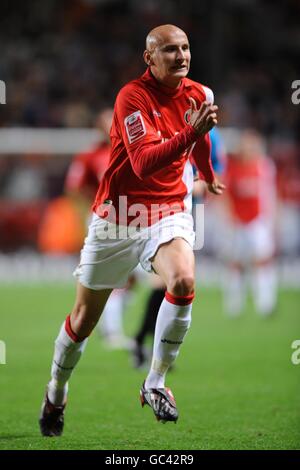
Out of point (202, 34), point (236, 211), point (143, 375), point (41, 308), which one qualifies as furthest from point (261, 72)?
point (143, 375)

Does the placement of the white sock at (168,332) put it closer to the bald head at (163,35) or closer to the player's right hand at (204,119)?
the player's right hand at (204,119)

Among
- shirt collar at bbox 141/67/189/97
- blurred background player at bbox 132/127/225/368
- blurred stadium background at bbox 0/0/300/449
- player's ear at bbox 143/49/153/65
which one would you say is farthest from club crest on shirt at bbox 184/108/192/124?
blurred stadium background at bbox 0/0/300/449

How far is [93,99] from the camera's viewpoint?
19750 millimetres

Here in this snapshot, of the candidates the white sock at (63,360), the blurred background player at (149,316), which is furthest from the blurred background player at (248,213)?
the white sock at (63,360)

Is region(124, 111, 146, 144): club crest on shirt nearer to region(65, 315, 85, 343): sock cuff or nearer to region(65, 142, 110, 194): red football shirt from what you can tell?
region(65, 315, 85, 343): sock cuff

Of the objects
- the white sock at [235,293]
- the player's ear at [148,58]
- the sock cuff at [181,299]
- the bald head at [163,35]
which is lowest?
the white sock at [235,293]

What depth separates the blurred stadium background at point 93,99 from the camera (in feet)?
54.1

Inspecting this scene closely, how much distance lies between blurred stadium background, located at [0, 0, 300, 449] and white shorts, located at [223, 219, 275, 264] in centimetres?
81

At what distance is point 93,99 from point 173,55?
1465 centimetres

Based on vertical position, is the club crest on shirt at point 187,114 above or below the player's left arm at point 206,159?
above

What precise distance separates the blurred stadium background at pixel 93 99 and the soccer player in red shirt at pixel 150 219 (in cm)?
603

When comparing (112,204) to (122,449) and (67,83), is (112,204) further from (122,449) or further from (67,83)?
(67,83)

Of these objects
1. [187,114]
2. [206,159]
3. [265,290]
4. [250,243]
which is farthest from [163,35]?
[250,243]

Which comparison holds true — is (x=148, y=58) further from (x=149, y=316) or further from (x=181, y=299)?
(x=149, y=316)
